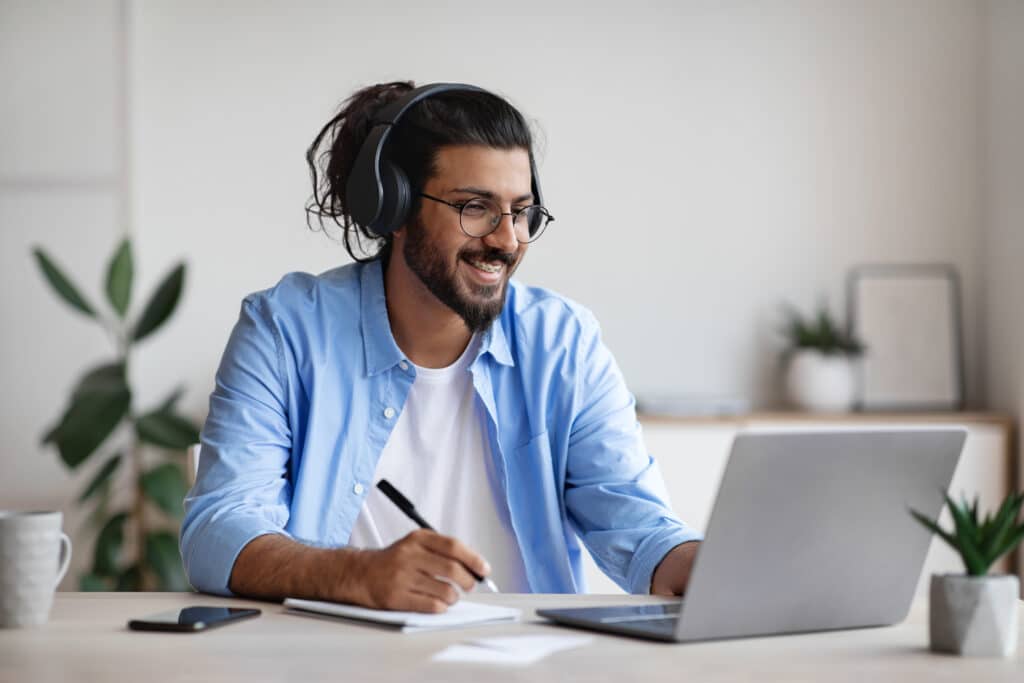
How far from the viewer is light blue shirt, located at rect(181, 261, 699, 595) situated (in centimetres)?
182

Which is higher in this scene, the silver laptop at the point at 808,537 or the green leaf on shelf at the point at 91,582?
the silver laptop at the point at 808,537

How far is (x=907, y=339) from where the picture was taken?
13.3ft

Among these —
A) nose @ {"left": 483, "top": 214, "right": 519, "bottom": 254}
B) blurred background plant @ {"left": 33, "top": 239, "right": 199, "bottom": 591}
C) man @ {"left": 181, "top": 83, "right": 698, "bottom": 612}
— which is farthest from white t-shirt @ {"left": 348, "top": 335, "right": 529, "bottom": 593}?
blurred background plant @ {"left": 33, "top": 239, "right": 199, "bottom": 591}

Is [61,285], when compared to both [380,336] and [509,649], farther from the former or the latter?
[509,649]

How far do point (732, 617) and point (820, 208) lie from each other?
3.01 meters

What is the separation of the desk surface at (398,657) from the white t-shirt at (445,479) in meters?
0.57

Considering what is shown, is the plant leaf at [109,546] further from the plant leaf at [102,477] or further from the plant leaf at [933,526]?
the plant leaf at [933,526]

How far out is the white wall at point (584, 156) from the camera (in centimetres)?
396

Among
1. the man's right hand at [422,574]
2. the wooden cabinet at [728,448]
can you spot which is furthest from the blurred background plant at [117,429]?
the man's right hand at [422,574]

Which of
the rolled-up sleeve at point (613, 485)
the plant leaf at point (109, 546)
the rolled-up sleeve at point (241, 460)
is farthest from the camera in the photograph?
the plant leaf at point (109, 546)

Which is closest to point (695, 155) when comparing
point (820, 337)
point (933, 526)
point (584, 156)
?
point (584, 156)

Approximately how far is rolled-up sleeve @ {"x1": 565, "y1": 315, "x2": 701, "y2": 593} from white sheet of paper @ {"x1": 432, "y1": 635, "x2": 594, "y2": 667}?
1.51ft

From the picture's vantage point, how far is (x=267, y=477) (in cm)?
180

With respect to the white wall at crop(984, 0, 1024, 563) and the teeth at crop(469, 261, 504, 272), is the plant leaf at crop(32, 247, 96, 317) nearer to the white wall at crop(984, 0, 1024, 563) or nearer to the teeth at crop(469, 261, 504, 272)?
the teeth at crop(469, 261, 504, 272)
